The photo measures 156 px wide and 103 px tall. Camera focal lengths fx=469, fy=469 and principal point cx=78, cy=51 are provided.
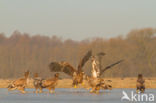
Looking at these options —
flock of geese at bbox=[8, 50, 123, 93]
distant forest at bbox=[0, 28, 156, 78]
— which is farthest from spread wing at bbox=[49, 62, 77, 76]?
distant forest at bbox=[0, 28, 156, 78]

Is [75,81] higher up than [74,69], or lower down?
lower down

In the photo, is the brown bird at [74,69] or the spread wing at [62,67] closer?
Answer: the brown bird at [74,69]

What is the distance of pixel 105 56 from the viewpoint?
242ft

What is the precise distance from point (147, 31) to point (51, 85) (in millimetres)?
47377

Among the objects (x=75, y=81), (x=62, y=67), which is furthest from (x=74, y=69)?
(x=62, y=67)

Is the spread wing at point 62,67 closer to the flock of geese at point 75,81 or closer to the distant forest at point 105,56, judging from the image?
the flock of geese at point 75,81

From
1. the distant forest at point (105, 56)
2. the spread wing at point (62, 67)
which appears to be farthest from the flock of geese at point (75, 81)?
→ the distant forest at point (105, 56)

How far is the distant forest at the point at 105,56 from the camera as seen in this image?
72500mm

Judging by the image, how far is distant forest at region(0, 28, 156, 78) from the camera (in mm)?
72500

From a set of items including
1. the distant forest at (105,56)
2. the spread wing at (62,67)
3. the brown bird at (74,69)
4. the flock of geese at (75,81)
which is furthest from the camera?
the distant forest at (105,56)

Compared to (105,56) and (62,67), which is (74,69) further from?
(105,56)

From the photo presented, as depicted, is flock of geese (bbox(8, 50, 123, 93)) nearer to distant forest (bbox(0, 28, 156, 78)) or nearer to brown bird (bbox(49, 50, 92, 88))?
brown bird (bbox(49, 50, 92, 88))

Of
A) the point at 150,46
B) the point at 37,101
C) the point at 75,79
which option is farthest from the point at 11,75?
the point at 37,101

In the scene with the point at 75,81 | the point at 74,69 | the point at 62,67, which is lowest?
the point at 75,81
